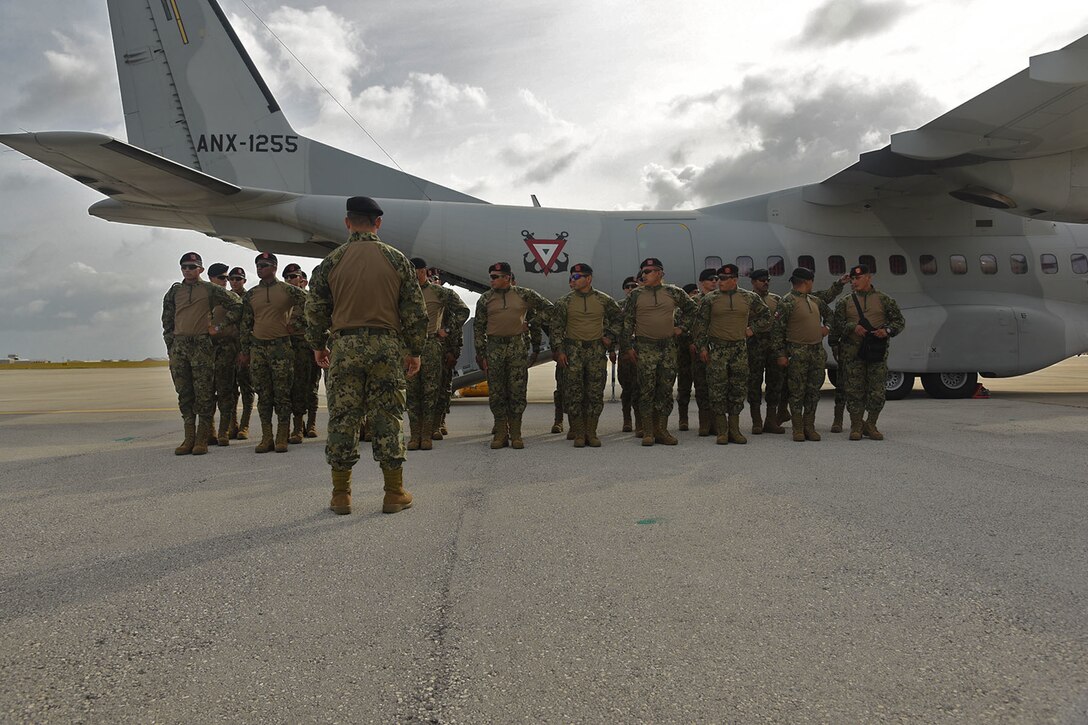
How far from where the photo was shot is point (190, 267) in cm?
629

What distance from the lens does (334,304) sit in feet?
13.0

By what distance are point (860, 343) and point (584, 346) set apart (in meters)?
2.81

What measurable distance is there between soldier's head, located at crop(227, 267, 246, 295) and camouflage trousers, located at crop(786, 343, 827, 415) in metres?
6.00

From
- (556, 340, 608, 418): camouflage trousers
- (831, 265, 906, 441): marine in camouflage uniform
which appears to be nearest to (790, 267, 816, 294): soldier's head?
(831, 265, 906, 441): marine in camouflage uniform

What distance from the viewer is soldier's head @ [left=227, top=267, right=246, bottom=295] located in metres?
7.02

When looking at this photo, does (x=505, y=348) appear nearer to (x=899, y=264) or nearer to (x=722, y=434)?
Result: (x=722, y=434)

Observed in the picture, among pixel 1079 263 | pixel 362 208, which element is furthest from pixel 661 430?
pixel 1079 263

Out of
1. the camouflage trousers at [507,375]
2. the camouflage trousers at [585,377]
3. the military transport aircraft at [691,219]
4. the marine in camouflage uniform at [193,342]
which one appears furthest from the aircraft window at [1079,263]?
the marine in camouflage uniform at [193,342]

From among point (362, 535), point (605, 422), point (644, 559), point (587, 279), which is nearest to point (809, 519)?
point (644, 559)

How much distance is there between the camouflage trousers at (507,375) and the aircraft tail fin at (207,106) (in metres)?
5.94

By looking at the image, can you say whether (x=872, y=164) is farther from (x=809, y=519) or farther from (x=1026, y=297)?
(x=809, y=519)

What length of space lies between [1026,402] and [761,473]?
788 cm

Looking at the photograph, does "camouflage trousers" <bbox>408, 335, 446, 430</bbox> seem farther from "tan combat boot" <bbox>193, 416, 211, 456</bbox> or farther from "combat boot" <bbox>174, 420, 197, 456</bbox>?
"combat boot" <bbox>174, 420, 197, 456</bbox>

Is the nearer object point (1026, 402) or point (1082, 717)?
point (1082, 717)
